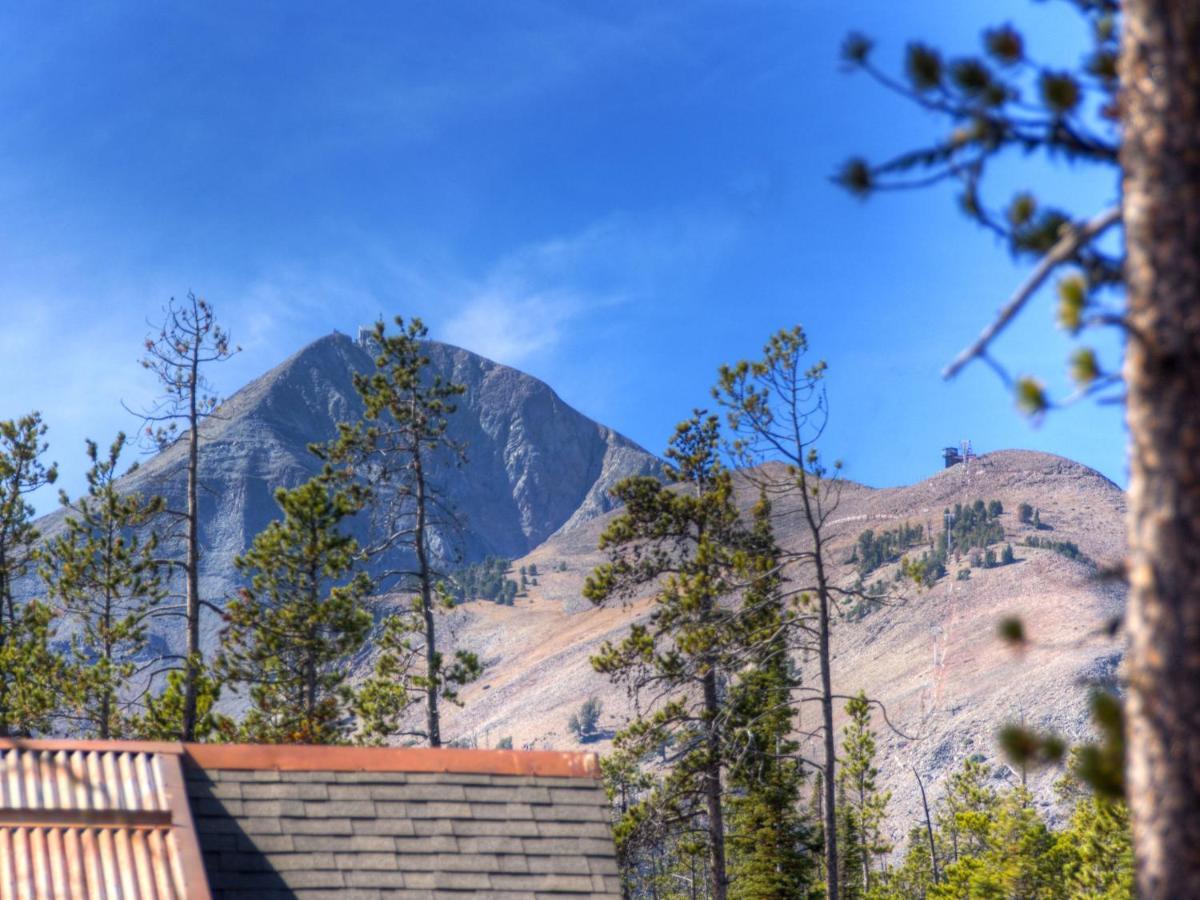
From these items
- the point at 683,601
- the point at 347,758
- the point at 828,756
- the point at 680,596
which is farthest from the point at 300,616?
the point at 347,758

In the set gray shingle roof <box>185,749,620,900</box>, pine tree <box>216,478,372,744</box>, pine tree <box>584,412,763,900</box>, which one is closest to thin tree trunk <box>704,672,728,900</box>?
pine tree <box>584,412,763,900</box>

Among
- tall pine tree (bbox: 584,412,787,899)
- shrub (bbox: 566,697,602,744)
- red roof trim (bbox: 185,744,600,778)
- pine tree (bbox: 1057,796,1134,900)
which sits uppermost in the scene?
shrub (bbox: 566,697,602,744)

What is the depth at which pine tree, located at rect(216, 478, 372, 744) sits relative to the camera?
2464 centimetres

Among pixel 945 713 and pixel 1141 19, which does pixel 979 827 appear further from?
pixel 945 713

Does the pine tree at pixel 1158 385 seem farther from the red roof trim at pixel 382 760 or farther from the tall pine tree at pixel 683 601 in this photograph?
Result: the tall pine tree at pixel 683 601

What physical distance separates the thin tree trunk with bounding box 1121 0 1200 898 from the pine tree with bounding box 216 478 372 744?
73.4ft

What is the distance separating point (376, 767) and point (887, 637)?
155m

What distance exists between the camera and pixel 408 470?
1045 inches

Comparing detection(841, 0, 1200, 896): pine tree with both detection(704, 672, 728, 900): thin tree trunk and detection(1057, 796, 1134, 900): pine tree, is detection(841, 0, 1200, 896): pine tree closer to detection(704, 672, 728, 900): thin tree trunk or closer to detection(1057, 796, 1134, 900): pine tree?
detection(704, 672, 728, 900): thin tree trunk

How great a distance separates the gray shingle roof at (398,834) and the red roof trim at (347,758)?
32mm

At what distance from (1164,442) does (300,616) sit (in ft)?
75.4

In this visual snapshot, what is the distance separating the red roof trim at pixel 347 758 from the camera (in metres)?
8.12

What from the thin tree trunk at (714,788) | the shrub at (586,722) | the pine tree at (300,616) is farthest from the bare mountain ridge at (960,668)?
the pine tree at (300,616)

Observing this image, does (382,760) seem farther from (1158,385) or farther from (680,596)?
(680,596)
